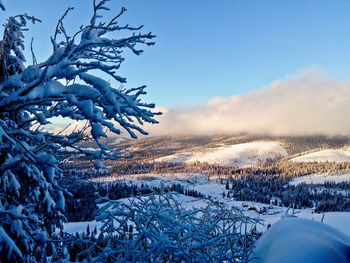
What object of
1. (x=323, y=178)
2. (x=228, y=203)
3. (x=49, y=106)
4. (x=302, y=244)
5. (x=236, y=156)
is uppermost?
(x=49, y=106)

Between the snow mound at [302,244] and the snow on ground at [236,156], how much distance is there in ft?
458

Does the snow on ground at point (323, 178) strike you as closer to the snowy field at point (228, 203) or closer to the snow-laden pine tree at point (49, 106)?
the snowy field at point (228, 203)

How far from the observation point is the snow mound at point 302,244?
178 centimetres

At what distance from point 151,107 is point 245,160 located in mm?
157972

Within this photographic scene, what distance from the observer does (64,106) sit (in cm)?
475

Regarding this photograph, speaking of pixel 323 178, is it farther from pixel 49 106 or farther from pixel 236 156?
pixel 49 106

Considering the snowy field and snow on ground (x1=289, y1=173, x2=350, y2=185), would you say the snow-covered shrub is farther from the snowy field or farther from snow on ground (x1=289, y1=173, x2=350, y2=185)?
snow on ground (x1=289, y1=173, x2=350, y2=185)

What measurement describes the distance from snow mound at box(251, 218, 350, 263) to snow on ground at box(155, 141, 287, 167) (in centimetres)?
13958

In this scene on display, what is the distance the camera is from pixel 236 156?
154 m

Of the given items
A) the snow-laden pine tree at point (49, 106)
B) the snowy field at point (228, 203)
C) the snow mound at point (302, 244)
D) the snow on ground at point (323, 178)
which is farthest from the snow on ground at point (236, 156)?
the snow mound at point (302, 244)

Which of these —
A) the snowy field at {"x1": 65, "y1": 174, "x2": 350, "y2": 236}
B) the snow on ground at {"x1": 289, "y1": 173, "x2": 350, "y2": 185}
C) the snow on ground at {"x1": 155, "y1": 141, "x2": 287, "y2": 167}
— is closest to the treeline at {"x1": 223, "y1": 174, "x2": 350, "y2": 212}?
the snowy field at {"x1": 65, "y1": 174, "x2": 350, "y2": 236}

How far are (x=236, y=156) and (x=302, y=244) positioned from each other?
159225 mm

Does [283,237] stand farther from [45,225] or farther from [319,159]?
[319,159]

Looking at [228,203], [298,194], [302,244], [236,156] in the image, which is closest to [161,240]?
[302,244]
